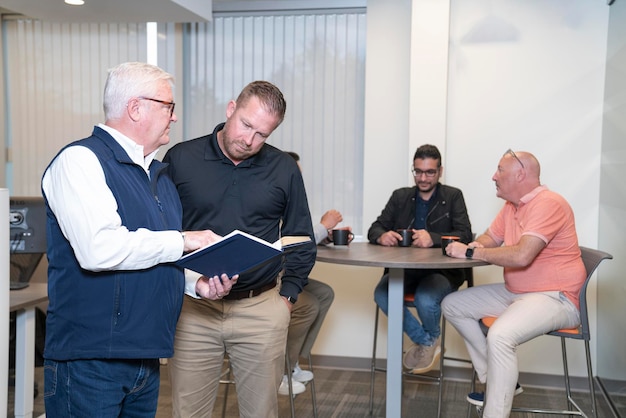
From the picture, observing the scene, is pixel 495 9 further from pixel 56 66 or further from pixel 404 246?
pixel 56 66

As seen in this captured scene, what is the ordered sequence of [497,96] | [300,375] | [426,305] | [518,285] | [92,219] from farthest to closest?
[497,96], [300,375], [426,305], [518,285], [92,219]

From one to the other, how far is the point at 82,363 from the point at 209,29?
3.69m

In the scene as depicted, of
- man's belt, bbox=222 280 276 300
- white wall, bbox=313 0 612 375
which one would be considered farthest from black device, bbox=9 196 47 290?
white wall, bbox=313 0 612 375

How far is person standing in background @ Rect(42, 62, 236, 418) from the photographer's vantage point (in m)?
1.66

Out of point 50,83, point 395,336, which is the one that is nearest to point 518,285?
point 395,336

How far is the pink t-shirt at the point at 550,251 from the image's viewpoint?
3.18m

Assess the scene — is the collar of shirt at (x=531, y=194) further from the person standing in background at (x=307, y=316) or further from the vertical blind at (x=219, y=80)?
the vertical blind at (x=219, y=80)

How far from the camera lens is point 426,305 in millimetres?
3691

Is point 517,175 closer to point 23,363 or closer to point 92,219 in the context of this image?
point 92,219

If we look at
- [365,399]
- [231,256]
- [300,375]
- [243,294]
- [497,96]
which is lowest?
[365,399]

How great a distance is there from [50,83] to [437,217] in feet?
10.2

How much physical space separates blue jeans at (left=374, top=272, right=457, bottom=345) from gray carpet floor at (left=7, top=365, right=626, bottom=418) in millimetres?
485

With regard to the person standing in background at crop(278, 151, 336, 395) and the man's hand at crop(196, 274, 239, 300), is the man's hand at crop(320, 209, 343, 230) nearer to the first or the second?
the person standing in background at crop(278, 151, 336, 395)

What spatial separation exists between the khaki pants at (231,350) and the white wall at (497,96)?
2354mm
